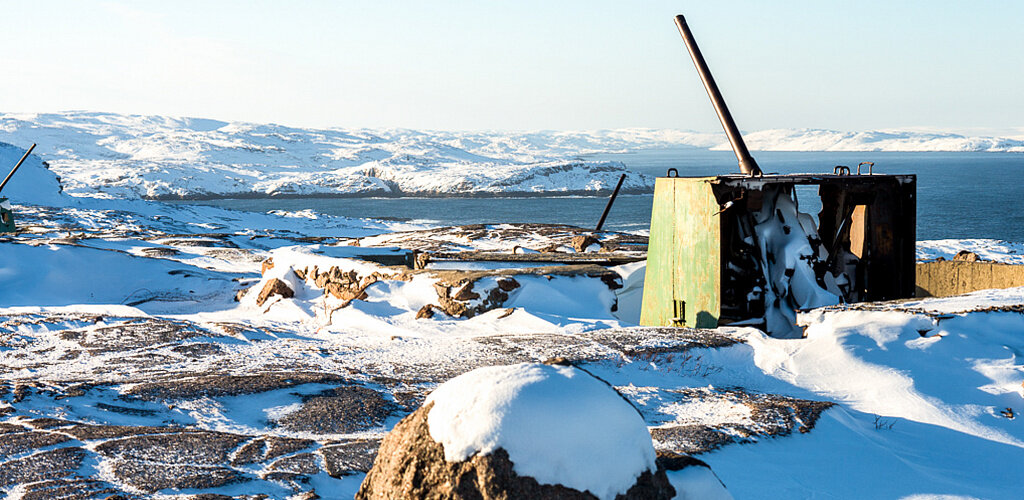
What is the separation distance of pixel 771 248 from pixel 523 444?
7442 millimetres

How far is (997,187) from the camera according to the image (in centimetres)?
9906

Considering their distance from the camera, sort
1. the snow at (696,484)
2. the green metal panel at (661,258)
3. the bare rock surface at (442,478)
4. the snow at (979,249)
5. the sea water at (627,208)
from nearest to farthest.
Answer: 1. the bare rock surface at (442,478)
2. the snow at (696,484)
3. the green metal panel at (661,258)
4. the snow at (979,249)
5. the sea water at (627,208)

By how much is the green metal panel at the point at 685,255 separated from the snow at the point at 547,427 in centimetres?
613

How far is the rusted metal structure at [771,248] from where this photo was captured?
31.2 feet

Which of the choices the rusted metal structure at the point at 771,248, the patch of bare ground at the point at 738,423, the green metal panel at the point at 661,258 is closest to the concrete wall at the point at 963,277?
the rusted metal structure at the point at 771,248

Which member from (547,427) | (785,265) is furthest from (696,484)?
(785,265)

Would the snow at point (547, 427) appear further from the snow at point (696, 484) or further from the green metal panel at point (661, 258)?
the green metal panel at point (661, 258)

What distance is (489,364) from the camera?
784 cm

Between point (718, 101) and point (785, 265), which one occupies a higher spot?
point (718, 101)

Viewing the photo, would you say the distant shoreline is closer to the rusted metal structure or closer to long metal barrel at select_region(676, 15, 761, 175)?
long metal barrel at select_region(676, 15, 761, 175)

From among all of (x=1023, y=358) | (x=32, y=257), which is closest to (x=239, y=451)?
(x=1023, y=358)

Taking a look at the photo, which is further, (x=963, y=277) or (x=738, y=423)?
(x=963, y=277)

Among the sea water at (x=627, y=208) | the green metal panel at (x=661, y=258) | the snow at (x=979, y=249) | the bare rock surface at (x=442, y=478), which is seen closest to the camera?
the bare rock surface at (x=442, y=478)

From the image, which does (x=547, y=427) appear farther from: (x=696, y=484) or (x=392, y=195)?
(x=392, y=195)
